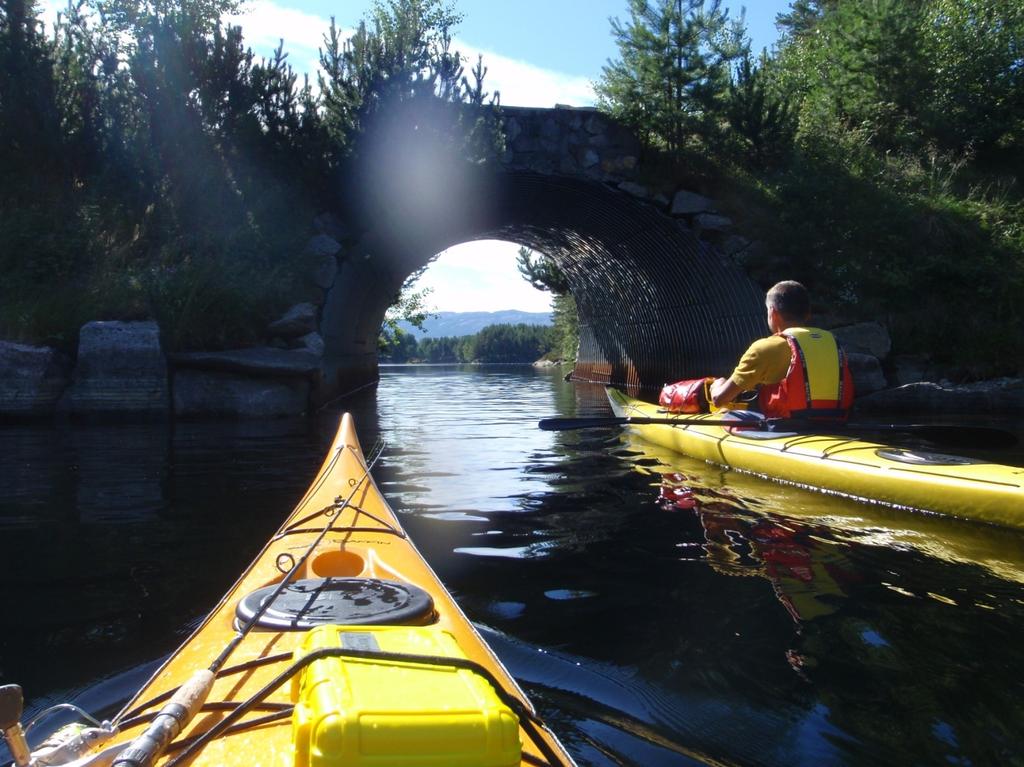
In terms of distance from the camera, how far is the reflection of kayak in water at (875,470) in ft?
17.1

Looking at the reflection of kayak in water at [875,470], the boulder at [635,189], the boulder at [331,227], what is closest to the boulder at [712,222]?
the boulder at [635,189]

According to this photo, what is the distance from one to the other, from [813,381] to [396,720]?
6.41 metres

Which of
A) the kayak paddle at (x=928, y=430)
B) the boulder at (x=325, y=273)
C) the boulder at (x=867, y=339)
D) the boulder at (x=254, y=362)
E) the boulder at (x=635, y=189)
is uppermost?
the boulder at (x=635, y=189)

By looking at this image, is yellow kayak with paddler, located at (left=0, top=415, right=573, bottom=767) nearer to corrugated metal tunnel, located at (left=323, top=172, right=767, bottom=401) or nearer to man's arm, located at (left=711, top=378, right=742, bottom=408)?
man's arm, located at (left=711, top=378, right=742, bottom=408)

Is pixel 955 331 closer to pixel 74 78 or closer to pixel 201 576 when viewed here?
pixel 201 576

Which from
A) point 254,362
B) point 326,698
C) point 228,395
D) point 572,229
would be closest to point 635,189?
point 572,229

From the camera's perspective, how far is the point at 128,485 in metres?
6.95

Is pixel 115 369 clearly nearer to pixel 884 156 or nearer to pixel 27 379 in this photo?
pixel 27 379

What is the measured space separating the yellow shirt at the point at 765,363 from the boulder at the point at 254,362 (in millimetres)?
7450

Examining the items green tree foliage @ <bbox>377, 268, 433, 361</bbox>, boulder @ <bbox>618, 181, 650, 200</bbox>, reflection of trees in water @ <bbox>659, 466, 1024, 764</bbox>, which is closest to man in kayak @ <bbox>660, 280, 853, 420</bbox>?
reflection of trees in water @ <bbox>659, 466, 1024, 764</bbox>

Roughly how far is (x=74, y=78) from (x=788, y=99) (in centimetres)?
1363

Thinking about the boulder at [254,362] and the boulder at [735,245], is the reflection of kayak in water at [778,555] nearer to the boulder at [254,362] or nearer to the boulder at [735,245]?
the boulder at [254,362]

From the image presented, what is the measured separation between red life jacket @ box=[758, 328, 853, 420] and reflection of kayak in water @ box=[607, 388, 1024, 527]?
13.0 inches

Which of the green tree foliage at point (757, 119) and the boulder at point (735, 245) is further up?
the green tree foliage at point (757, 119)
